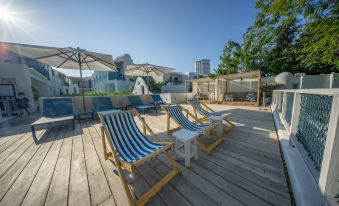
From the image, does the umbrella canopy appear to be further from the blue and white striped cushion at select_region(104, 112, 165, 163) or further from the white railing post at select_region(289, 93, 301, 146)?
the white railing post at select_region(289, 93, 301, 146)

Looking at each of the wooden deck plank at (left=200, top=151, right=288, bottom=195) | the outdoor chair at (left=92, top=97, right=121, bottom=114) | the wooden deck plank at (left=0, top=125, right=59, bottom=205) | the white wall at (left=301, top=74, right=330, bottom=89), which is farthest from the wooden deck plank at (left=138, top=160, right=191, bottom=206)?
the white wall at (left=301, top=74, right=330, bottom=89)

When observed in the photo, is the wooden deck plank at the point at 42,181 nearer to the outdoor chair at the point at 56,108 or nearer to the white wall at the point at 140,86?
the outdoor chair at the point at 56,108

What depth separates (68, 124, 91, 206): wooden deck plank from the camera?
150 cm

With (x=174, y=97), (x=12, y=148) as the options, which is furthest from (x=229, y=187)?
(x=174, y=97)

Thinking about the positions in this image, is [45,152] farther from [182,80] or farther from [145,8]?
[182,80]

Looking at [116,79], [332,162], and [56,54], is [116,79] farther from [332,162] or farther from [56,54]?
[332,162]

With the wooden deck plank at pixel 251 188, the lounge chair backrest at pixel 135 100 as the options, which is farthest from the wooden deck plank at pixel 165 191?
the lounge chair backrest at pixel 135 100

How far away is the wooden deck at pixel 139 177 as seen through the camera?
4.89 ft

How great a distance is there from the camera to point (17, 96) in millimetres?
6781

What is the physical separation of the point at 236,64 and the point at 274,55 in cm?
390

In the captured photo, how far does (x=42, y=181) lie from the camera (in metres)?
1.83

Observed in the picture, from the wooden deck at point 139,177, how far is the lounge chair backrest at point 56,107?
5.89 ft

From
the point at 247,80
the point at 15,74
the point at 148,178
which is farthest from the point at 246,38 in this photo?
the point at 15,74

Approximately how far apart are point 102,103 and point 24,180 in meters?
4.51
